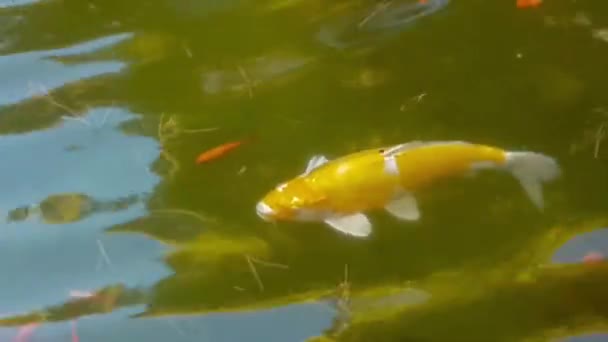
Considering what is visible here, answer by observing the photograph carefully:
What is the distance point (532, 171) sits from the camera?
125 cm

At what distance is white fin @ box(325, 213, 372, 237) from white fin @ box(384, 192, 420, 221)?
0.04 meters

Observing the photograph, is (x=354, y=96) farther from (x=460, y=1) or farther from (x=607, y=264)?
(x=607, y=264)

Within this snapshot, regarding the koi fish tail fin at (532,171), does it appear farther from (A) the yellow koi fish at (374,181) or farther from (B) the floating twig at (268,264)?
(B) the floating twig at (268,264)

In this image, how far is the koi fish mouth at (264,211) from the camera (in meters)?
1.24

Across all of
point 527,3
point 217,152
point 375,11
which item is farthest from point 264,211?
point 527,3

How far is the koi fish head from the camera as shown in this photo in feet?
3.95

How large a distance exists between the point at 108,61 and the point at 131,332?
59cm

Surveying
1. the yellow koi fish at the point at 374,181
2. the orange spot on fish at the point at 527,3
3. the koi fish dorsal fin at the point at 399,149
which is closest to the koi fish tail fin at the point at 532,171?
the yellow koi fish at the point at 374,181

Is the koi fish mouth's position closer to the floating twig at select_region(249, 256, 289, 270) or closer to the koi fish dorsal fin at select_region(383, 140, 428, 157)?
the floating twig at select_region(249, 256, 289, 270)

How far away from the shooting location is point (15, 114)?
1.48 m

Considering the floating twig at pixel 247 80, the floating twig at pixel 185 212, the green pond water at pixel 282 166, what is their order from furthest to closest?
the floating twig at pixel 247 80 → the floating twig at pixel 185 212 → the green pond water at pixel 282 166

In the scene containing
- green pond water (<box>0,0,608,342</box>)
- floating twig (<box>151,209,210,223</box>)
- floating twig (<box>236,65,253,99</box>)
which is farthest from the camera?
floating twig (<box>236,65,253,99</box>)

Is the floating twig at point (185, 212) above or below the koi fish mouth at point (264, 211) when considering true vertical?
above

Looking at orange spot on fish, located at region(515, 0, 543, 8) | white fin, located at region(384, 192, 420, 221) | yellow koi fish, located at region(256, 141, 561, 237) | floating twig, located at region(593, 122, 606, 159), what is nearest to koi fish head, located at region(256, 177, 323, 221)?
yellow koi fish, located at region(256, 141, 561, 237)
